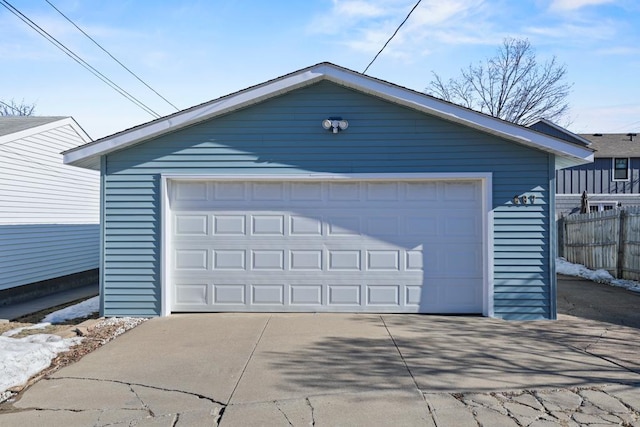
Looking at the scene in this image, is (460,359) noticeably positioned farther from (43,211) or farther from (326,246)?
(43,211)

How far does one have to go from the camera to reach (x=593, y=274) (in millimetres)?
13281

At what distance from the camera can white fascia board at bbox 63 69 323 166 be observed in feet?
25.6

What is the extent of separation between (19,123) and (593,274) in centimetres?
1531

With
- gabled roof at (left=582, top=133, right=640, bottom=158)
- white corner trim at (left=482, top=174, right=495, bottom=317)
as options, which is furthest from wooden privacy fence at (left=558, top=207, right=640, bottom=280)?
gabled roof at (left=582, top=133, right=640, bottom=158)

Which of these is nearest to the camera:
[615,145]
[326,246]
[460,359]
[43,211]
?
[460,359]

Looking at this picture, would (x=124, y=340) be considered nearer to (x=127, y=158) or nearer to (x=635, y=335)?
(x=127, y=158)

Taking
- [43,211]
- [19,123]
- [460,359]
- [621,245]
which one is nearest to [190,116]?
[460,359]

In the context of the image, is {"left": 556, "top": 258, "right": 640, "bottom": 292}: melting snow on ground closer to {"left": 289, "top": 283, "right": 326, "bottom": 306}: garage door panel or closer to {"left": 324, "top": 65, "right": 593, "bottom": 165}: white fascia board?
{"left": 324, "top": 65, "right": 593, "bottom": 165}: white fascia board

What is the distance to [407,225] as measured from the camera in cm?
814

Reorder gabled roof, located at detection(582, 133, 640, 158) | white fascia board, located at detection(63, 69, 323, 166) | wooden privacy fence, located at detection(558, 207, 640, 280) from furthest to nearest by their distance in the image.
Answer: gabled roof, located at detection(582, 133, 640, 158), wooden privacy fence, located at detection(558, 207, 640, 280), white fascia board, located at detection(63, 69, 323, 166)

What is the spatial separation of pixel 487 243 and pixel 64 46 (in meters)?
11.5

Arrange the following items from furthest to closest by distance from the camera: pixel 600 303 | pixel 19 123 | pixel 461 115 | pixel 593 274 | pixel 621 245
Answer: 1. pixel 593 274
2. pixel 621 245
3. pixel 19 123
4. pixel 600 303
5. pixel 461 115

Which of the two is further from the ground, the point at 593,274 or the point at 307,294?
the point at 307,294

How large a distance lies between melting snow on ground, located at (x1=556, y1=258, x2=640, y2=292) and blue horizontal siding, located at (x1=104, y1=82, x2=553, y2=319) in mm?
5397
